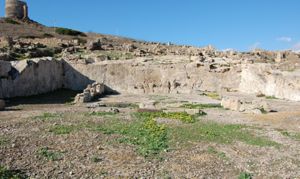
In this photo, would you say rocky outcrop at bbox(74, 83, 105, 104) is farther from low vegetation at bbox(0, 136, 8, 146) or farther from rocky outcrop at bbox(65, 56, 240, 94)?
low vegetation at bbox(0, 136, 8, 146)

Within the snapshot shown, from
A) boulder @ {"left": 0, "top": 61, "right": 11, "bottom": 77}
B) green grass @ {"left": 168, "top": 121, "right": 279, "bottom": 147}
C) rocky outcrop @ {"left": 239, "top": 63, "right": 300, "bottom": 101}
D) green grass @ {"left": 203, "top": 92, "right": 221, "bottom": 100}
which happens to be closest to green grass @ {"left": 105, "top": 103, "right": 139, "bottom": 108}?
boulder @ {"left": 0, "top": 61, "right": 11, "bottom": 77}

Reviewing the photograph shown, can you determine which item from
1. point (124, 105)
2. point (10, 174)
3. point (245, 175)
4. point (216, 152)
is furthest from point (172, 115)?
point (10, 174)

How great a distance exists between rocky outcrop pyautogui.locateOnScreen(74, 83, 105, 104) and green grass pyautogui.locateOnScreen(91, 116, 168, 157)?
7724 mm

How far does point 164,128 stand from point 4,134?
20.3 ft

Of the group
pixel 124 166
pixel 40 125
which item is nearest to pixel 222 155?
pixel 124 166

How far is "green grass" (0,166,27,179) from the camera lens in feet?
36.3

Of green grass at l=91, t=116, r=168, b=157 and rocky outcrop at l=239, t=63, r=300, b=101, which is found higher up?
rocky outcrop at l=239, t=63, r=300, b=101

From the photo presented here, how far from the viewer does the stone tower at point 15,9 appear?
6969 cm

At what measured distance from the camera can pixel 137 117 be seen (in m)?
20.8

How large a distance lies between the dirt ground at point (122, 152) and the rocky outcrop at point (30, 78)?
6.93 m

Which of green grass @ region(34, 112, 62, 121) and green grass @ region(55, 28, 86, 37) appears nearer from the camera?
green grass @ region(34, 112, 62, 121)

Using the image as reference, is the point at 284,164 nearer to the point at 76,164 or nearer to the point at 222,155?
the point at 222,155

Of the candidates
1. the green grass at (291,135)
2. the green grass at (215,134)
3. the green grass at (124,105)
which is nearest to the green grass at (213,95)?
the green grass at (124,105)

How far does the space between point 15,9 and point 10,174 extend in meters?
63.1
